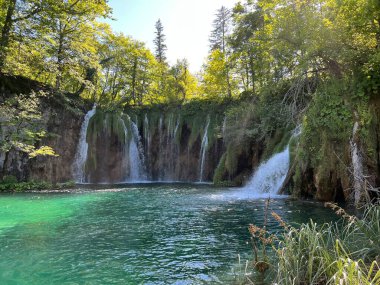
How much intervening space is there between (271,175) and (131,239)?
30.8 ft

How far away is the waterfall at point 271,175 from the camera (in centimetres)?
1477

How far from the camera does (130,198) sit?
14125 mm

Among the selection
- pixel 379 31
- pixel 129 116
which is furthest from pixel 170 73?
pixel 379 31

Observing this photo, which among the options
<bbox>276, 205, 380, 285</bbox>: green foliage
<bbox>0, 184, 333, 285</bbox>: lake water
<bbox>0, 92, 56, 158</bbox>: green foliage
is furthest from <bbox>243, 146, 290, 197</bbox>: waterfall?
<bbox>0, 92, 56, 158</bbox>: green foliage

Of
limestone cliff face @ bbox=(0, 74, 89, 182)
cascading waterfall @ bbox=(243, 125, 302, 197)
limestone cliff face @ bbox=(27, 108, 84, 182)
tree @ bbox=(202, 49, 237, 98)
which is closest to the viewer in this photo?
cascading waterfall @ bbox=(243, 125, 302, 197)

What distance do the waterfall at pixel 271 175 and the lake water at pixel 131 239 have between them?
2159mm

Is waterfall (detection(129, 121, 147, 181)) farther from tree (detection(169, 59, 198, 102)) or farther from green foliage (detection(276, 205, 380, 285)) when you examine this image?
green foliage (detection(276, 205, 380, 285))

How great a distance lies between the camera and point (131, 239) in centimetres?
751

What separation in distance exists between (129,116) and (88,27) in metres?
7.67

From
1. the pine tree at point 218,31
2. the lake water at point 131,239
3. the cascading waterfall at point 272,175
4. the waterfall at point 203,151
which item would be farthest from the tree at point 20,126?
the pine tree at point 218,31

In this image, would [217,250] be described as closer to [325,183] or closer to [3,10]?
[325,183]

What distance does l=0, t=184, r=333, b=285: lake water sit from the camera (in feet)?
17.7

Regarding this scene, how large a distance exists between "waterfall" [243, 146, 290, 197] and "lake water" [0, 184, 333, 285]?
216 cm

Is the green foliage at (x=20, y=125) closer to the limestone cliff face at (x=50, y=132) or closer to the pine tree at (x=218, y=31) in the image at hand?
the limestone cliff face at (x=50, y=132)
